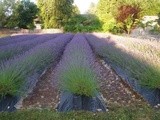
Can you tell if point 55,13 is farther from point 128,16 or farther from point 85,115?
point 85,115

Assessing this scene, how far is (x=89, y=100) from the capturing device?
4.93m

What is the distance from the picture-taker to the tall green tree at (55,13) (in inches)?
1816

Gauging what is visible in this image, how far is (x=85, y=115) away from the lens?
4.62 m

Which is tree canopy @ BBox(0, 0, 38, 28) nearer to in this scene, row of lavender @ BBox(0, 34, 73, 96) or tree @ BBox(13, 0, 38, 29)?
tree @ BBox(13, 0, 38, 29)

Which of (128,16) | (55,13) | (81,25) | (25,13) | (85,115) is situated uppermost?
(85,115)

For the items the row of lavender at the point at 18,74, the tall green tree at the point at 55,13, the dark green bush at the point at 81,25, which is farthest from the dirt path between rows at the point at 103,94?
the tall green tree at the point at 55,13

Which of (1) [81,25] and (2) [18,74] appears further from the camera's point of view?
(1) [81,25]

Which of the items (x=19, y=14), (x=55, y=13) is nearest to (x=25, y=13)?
(x=19, y=14)

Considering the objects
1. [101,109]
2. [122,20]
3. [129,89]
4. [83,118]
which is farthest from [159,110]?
[122,20]

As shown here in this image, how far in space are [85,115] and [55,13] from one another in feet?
139

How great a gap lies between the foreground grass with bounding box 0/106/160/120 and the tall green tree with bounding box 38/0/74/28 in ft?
136

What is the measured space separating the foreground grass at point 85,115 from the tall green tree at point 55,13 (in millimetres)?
41469

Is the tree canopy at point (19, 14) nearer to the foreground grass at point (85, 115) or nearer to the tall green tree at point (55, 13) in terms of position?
the tall green tree at point (55, 13)

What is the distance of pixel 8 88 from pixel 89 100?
3.89 ft
